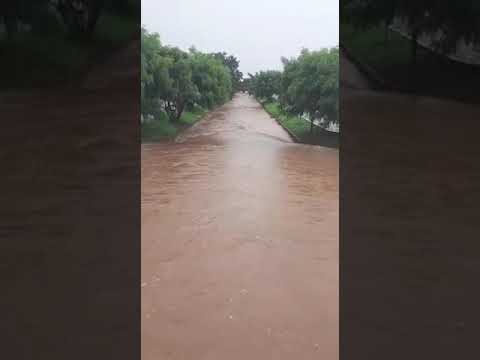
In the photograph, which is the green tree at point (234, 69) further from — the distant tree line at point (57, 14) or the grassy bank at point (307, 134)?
the distant tree line at point (57, 14)

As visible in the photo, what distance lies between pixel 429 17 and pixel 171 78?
22.5 ft

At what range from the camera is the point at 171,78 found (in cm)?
1042

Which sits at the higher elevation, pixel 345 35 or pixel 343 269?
pixel 345 35

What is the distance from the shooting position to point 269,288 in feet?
7.45

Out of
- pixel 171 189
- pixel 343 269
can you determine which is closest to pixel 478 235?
pixel 343 269

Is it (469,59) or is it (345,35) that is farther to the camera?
(345,35)

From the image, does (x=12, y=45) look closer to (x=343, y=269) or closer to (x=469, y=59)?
(x=343, y=269)

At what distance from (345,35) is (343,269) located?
164 inches

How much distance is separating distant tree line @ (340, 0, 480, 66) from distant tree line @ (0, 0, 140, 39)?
11.0 feet

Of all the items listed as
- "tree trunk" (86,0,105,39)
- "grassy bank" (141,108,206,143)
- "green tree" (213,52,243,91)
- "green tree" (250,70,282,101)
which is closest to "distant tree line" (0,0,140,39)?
"tree trunk" (86,0,105,39)

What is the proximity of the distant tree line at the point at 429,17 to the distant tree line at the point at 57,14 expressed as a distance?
3356 mm

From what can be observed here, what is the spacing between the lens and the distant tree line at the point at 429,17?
464 centimetres

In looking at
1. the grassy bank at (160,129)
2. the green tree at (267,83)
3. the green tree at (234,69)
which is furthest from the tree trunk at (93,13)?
the green tree at (234,69)

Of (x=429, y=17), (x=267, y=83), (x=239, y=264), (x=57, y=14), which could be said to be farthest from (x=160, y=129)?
(x=267, y=83)
